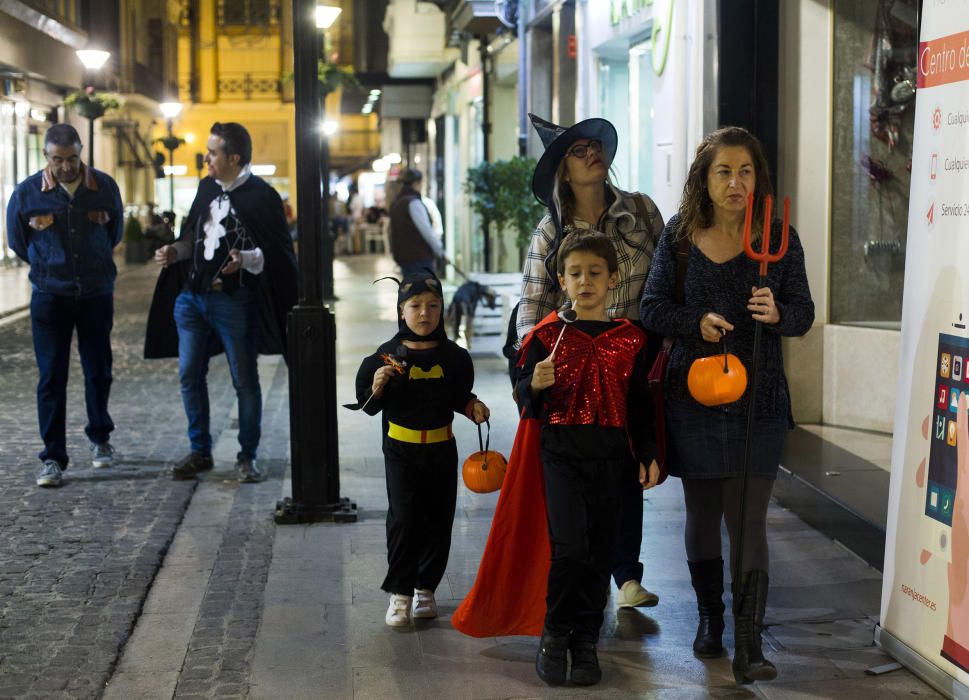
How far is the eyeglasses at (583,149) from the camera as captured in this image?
5312 millimetres

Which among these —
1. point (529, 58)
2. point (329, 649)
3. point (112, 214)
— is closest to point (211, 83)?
point (529, 58)

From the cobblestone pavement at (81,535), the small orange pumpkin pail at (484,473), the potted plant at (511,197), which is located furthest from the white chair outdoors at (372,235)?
the small orange pumpkin pail at (484,473)

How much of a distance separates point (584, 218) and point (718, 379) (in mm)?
1133

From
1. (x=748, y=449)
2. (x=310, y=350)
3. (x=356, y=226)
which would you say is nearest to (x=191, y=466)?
(x=310, y=350)

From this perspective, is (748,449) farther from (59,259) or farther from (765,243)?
(59,259)

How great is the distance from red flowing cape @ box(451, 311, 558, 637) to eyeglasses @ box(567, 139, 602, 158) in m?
1.08

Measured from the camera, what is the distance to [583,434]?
471cm

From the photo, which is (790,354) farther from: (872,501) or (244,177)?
(244,177)

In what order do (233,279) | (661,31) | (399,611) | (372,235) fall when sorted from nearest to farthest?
(399,611)
(233,279)
(661,31)
(372,235)

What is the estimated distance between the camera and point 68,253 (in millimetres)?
8312

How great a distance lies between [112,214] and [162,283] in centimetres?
60

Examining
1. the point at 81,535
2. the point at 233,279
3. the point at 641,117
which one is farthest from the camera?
the point at 641,117

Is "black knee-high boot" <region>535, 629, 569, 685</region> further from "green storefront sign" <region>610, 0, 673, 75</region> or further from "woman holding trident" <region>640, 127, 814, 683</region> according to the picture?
"green storefront sign" <region>610, 0, 673, 75</region>

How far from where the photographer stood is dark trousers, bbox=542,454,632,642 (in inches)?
186
